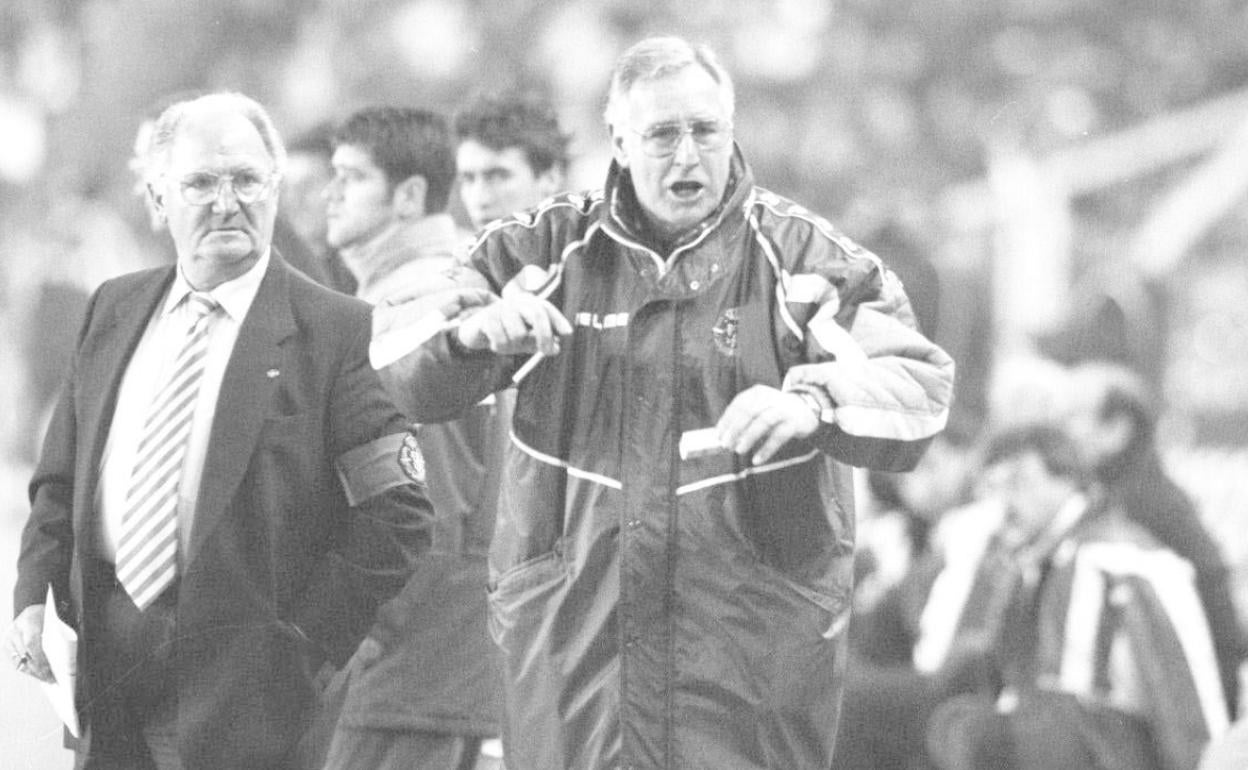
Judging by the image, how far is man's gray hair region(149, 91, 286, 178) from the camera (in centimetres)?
453

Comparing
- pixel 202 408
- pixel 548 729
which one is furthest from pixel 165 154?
pixel 548 729

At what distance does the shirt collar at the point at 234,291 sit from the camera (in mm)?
4434

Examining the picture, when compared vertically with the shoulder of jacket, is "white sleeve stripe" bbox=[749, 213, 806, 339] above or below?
below

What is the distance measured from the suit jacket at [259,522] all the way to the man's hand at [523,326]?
0.70 m

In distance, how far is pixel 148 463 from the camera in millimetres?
4312

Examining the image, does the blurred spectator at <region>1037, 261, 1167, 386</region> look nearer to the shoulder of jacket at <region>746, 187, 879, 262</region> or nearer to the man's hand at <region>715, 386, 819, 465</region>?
the shoulder of jacket at <region>746, 187, 879, 262</region>

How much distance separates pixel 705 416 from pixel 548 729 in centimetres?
58

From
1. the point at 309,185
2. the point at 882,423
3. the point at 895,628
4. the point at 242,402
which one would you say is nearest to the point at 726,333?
the point at 882,423

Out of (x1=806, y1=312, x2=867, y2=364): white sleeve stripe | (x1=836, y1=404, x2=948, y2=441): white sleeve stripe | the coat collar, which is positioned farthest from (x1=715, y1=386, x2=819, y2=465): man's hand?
the coat collar

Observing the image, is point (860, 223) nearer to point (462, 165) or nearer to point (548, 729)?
point (462, 165)

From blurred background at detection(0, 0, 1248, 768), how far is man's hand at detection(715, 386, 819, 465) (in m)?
4.82

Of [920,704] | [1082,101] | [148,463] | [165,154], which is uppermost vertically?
[1082,101]

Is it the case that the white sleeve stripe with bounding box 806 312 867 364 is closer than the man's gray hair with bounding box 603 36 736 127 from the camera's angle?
Yes

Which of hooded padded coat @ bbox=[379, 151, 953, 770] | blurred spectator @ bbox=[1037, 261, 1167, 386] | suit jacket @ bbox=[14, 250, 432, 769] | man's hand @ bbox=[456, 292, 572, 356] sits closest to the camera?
man's hand @ bbox=[456, 292, 572, 356]
